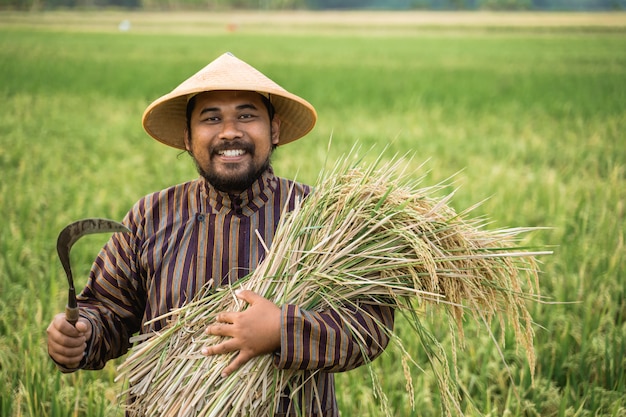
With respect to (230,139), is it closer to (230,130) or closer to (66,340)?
(230,130)

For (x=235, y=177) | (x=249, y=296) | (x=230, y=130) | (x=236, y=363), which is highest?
(x=230, y=130)

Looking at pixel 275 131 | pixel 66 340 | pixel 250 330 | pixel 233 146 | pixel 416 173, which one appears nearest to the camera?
pixel 250 330

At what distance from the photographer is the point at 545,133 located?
8.62 metres

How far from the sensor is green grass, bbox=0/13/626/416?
265 centimetres

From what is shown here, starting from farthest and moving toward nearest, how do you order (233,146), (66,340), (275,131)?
1. (275,131)
2. (233,146)
3. (66,340)

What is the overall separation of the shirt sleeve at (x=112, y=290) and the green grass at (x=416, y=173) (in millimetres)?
263

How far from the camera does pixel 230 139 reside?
1.65 meters

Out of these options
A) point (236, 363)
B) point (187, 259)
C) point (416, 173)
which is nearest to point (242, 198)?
point (187, 259)

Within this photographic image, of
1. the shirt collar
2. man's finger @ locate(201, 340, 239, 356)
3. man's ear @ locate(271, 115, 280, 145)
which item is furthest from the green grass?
man's finger @ locate(201, 340, 239, 356)

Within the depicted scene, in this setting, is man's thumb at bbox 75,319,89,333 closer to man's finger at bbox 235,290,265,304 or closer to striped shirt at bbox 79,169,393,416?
striped shirt at bbox 79,169,393,416

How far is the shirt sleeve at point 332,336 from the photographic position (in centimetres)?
143

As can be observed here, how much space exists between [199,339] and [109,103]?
10.0m

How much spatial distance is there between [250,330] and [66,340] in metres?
0.44

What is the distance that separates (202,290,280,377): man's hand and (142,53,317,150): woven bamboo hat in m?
0.51
